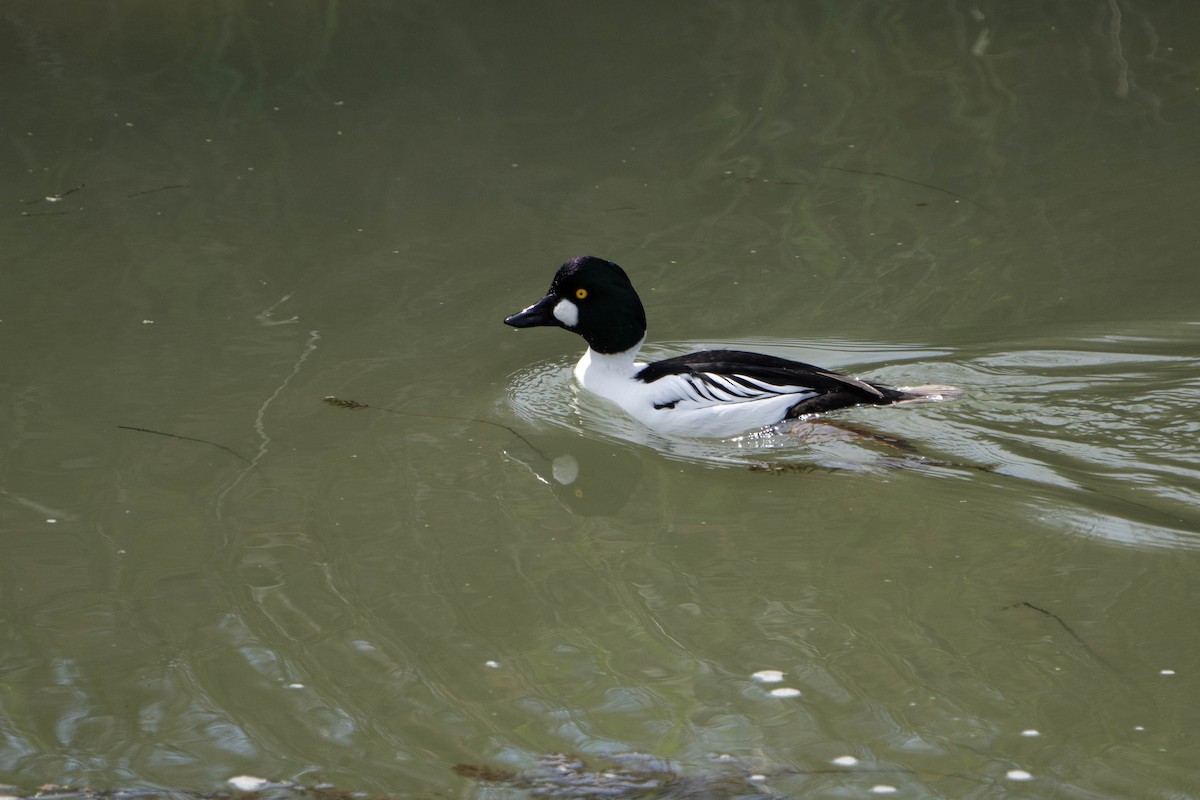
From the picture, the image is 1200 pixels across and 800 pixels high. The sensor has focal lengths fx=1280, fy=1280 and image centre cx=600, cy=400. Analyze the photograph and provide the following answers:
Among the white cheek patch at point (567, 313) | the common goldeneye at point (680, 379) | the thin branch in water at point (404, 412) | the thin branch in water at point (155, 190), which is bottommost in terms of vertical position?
the thin branch in water at point (404, 412)

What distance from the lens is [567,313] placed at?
22.9 ft

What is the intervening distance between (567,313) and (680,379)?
777 mm

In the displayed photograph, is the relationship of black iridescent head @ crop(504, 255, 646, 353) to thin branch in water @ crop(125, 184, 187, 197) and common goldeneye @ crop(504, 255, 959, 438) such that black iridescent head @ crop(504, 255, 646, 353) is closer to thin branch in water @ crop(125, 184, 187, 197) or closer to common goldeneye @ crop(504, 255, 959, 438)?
common goldeneye @ crop(504, 255, 959, 438)

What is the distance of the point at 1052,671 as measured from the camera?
14.7 feet

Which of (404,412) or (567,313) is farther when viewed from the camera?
(567,313)

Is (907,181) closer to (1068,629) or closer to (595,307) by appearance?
(595,307)

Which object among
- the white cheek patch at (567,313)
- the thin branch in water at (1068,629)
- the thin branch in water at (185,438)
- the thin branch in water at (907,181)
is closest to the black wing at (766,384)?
the white cheek patch at (567,313)

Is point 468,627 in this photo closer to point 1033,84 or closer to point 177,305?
point 177,305

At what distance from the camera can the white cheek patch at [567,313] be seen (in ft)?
22.9

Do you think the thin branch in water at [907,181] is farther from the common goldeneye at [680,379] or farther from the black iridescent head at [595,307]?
the black iridescent head at [595,307]

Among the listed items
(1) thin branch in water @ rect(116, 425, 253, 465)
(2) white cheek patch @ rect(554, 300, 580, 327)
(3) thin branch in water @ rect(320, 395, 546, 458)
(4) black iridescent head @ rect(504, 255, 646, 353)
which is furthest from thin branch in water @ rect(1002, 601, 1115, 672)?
(1) thin branch in water @ rect(116, 425, 253, 465)

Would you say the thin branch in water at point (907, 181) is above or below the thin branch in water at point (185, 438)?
above

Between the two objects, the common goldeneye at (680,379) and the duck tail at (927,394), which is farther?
the duck tail at (927,394)

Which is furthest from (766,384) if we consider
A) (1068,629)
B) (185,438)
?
(185,438)
